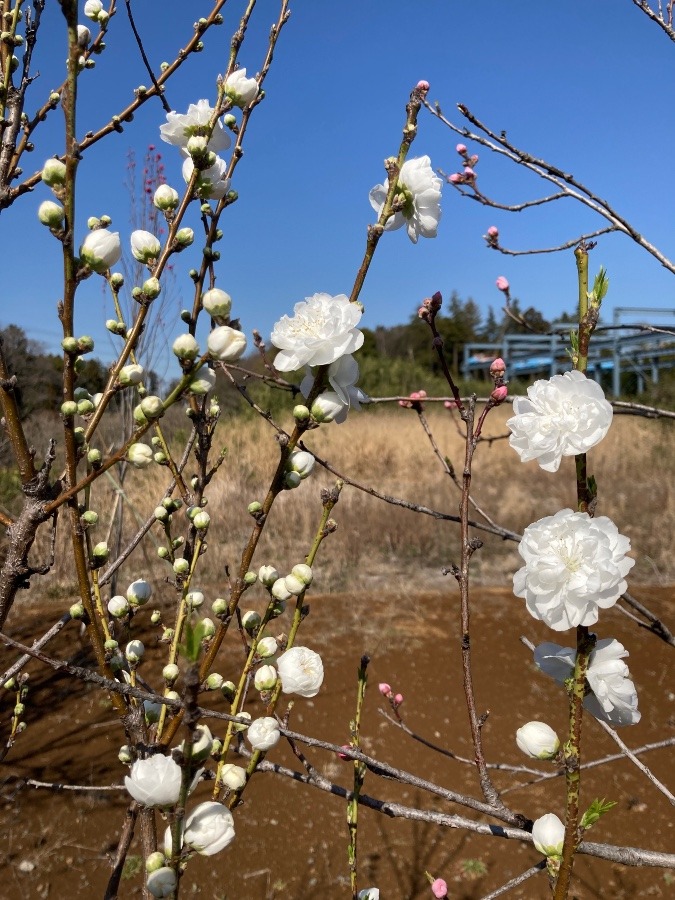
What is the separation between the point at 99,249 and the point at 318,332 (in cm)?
23

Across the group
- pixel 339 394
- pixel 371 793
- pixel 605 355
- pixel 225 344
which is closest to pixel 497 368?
pixel 339 394

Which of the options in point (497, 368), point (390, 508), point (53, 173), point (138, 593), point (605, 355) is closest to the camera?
point (53, 173)

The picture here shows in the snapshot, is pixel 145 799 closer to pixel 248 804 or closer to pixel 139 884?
pixel 139 884

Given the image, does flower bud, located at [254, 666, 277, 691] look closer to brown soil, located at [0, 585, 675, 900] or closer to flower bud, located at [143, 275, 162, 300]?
flower bud, located at [143, 275, 162, 300]

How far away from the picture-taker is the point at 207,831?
52 centimetres

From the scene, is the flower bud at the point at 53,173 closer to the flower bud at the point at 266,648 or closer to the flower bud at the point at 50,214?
the flower bud at the point at 50,214

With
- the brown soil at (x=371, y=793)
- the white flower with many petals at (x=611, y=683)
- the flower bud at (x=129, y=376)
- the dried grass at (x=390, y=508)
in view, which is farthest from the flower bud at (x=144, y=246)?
the dried grass at (x=390, y=508)

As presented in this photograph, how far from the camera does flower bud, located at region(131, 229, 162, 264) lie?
2.30 ft

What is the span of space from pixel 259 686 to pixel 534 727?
0.97 feet

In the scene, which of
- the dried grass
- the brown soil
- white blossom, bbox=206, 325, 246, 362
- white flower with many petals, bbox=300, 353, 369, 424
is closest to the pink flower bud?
white flower with many petals, bbox=300, 353, 369, 424

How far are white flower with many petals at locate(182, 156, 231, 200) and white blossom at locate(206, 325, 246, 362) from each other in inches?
8.5

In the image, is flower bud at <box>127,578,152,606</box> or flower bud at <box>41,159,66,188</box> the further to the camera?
flower bud at <box>127,578,152,606</box>

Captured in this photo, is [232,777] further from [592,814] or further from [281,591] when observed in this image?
[592,814]

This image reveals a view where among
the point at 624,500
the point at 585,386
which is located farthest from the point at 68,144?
the point at 624,500
